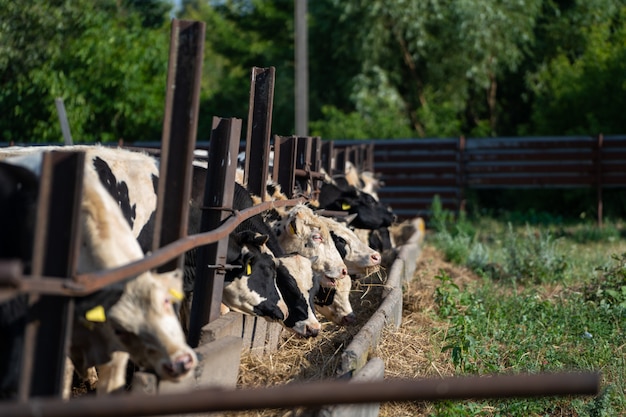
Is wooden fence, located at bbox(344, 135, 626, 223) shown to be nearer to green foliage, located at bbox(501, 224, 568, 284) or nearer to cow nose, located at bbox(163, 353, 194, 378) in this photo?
green foliage, located at bbox(501, 224, 568, 284)

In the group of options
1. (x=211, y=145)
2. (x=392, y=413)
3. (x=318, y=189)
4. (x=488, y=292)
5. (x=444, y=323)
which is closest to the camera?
(x=392, y=413)

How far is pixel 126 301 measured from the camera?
4500 mm

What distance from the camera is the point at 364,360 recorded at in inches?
233

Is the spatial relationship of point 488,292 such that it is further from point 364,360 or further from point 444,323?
point 364,360

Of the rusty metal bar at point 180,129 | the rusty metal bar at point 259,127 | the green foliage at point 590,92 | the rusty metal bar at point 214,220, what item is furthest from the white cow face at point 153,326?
the green foliage at point 590,92

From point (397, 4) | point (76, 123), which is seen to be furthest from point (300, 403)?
point (397, 4)

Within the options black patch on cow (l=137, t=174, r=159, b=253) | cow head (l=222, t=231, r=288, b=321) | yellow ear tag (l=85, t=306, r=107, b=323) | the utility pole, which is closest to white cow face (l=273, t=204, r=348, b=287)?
cow head (l=222, t=231, r=288, b=321)

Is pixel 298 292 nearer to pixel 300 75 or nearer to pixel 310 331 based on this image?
pixel 310 331

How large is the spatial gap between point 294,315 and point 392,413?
1.46 meters

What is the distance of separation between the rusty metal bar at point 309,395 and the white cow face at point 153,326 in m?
1.24

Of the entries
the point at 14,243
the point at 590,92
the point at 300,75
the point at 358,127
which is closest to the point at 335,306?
the point at 14,243

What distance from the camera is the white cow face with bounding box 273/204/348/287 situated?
805 centimetres

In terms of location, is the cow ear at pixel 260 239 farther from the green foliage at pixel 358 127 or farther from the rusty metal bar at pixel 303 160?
the green foliage at pixel 358 127

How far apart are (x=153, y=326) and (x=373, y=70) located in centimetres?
2136
